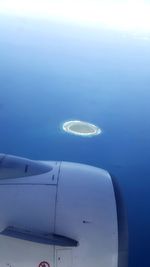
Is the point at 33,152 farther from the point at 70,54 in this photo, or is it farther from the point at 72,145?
the point at 70,54

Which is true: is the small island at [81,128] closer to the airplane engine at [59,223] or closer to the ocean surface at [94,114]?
the ocean surface at [94,114]

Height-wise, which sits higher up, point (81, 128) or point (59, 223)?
point (81, 128)

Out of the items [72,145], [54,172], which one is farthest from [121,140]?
[54,172]

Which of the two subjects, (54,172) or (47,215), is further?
(54,172)

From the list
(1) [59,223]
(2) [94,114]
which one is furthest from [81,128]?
(1) [59,223]

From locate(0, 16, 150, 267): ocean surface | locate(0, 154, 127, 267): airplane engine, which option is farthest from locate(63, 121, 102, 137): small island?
locate(0, 154, 127, 267): airplane engine

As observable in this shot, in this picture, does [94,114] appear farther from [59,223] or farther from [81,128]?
[59,223]

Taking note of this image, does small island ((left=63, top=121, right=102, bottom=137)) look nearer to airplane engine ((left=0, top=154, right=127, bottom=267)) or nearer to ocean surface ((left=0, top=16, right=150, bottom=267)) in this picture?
ocean surface ((left=0, top=16, right=150, bottom=267))
